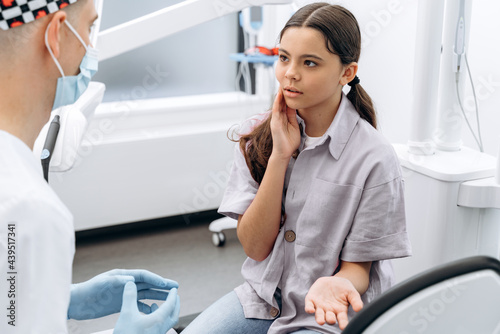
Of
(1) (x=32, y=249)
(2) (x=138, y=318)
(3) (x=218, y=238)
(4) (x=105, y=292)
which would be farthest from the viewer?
(3) (x=218, y=238)

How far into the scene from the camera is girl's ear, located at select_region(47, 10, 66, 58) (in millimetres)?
859

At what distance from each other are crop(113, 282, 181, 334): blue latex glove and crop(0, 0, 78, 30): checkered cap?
0.49m

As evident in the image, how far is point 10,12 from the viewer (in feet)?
2.68

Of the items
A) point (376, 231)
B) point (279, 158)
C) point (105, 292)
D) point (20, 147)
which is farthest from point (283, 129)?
point (20, 147)

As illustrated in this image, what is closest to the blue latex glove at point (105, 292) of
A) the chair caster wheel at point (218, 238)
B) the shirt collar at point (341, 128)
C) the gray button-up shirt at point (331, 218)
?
the gray button-up shirt at point (331, 218)

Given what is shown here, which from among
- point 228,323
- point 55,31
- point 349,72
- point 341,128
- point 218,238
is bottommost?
point 218,238

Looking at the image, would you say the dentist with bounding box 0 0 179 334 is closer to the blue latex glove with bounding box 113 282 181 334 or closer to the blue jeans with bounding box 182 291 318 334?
the blue latex glove with bounding box 113 282 181 334

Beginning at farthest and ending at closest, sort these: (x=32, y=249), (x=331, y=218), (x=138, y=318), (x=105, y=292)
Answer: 1. (x=331, y=218)
2. (x=105, y=292)
3. (x=138, y=318)
4. (x=32, y=249)

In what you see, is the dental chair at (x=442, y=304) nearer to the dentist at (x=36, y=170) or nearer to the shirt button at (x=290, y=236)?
the dentist at (x=36, y=170)

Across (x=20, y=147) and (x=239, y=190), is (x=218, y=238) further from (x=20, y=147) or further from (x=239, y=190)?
(x=20, y=147)

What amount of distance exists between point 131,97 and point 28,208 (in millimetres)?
2303

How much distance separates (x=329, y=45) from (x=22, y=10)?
0.64m

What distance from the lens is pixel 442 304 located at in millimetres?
779

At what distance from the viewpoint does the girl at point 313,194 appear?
122 cm
